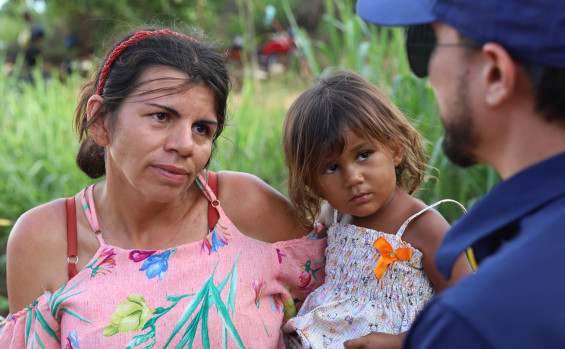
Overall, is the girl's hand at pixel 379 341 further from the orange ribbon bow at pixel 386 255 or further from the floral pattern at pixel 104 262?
the floral pattern at pixel 104 262

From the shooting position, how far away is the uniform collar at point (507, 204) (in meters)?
1.00

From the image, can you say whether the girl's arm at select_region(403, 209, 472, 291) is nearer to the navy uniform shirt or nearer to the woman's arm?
the navy uniform shirt

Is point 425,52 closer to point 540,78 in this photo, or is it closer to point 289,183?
point 540,78

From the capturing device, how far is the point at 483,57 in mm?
1058

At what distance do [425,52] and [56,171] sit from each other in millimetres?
3641

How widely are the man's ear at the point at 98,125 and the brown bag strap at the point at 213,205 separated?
372mm

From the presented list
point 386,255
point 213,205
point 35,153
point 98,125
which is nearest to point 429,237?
point 386,255

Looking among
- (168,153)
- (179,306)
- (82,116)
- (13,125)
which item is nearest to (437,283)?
(179,306)

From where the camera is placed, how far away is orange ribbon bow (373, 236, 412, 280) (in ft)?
6.19

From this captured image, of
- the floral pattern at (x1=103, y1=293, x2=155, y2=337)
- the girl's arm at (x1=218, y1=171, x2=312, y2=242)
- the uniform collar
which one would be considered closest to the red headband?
the girl's arm at (x1=218, y1=171, x2=312, y2=242)

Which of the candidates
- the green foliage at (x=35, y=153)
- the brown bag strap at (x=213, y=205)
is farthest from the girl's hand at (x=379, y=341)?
the green foliage at (x=35, y=153)

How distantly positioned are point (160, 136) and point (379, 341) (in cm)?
89

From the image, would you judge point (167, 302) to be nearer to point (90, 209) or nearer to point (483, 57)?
point (90, 209)

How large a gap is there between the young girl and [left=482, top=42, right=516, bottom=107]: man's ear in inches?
34.6
